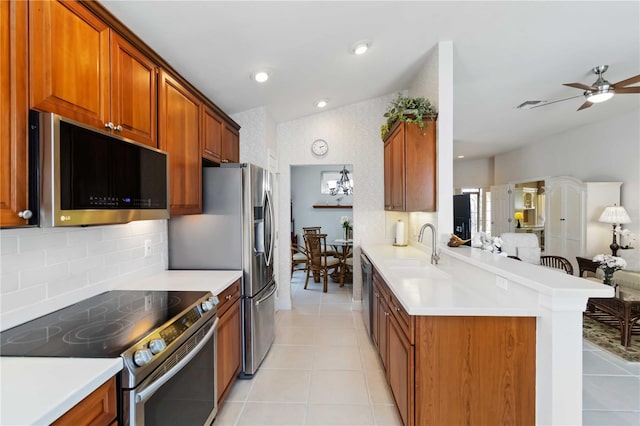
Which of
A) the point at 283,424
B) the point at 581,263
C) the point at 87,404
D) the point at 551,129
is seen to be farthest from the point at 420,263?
the point at 551,129

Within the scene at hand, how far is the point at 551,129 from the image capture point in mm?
5512

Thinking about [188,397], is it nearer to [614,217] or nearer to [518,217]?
[614,217]

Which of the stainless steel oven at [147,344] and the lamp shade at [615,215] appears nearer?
the stainless steel oven at [147,344]

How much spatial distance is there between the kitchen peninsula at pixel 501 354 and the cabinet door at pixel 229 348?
4.00ft

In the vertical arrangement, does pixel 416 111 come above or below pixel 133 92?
above

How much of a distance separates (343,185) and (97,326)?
610 centimetres

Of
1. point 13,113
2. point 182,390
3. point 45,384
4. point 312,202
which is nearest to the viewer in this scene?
point 45,384

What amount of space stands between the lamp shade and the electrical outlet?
3.85 metres

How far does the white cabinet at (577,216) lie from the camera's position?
4.62 meters

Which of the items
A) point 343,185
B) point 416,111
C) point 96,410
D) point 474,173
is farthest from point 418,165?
point 474,173

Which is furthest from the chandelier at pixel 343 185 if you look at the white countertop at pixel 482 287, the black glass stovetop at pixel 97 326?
the black glass stovetop at pixel 97 326

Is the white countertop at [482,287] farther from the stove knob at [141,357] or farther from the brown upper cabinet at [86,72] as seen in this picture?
the brown upper cabinet at [86,72]

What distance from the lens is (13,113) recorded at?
1.06 meters

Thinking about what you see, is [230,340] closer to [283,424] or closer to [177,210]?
[283,424]
